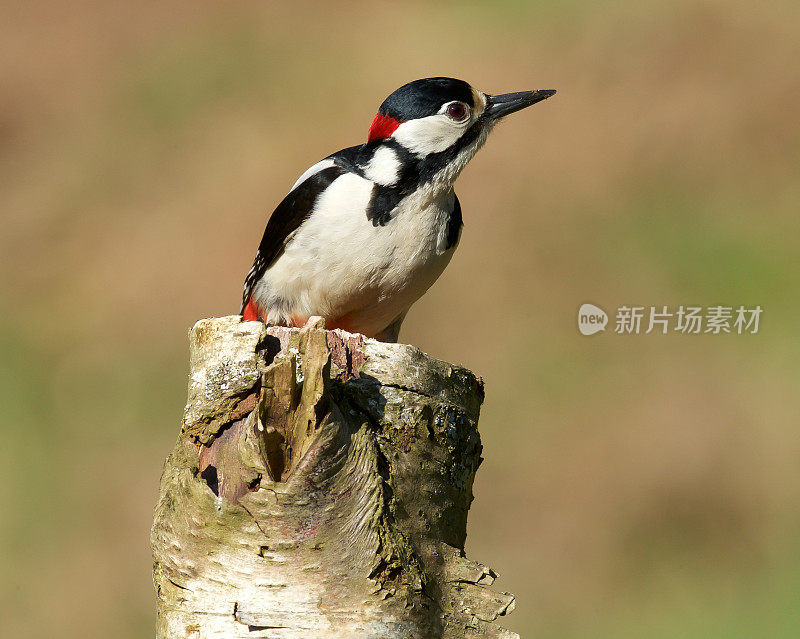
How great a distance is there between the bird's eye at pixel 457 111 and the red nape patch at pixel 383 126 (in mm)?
205

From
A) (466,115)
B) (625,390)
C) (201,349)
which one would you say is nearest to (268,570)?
(201,349)

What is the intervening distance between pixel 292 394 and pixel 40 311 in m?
5.83

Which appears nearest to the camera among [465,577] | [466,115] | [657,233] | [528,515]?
[465,577]

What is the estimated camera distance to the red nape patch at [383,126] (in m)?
3.97

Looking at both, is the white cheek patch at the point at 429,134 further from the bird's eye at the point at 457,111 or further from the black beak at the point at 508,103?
the black beak at the point at 508,103

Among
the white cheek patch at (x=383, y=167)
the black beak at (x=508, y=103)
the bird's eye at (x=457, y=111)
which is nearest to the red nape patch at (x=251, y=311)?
the white cheek patch at (x=383, y=167)

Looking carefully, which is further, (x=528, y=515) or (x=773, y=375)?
(x=773, y=375)

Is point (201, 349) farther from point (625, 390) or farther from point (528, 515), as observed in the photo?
point (625, 390)

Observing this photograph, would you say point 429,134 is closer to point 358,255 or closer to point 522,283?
point 358,255

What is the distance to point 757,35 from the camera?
871cm

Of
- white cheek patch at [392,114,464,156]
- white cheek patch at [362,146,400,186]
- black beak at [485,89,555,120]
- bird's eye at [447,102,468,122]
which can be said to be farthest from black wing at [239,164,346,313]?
black beak at [485,89,555,120]

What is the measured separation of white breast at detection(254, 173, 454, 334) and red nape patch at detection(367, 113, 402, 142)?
7.9 inches

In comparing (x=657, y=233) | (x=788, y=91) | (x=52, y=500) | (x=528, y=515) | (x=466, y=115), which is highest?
(x=788, y=91)

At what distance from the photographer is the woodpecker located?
3.78m
